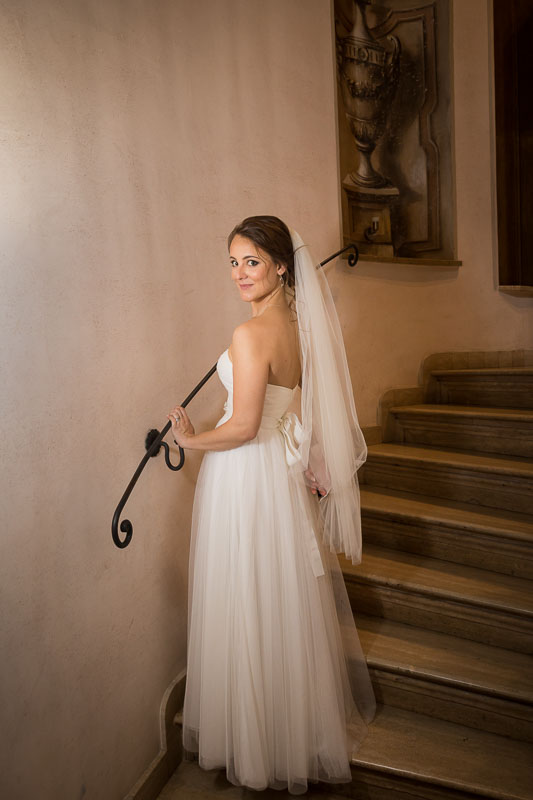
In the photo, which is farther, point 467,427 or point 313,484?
point 467,427

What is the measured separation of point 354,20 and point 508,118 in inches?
50.3

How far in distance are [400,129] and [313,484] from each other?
9.84 ft

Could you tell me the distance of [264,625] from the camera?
192 centimetres

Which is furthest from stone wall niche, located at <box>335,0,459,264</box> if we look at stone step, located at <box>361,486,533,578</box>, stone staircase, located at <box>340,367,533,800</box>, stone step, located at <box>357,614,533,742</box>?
stone step, located at <box>357,614,533,742</box>

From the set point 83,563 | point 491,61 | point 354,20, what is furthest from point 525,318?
point 83,563

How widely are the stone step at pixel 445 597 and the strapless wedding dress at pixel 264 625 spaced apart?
57cm

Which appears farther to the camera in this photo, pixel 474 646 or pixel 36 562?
pixel 474 646

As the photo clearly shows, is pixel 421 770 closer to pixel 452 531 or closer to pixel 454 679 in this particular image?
pixel 454 679

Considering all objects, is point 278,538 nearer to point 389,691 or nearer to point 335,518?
point 335,518

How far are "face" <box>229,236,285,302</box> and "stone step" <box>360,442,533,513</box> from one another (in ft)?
5.01

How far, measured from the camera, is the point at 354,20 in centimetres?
376

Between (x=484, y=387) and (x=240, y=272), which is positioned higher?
(x=240, y=272)

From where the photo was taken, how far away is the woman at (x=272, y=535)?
6.24ft

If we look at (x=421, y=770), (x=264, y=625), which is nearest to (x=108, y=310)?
(x=264, y=625)
